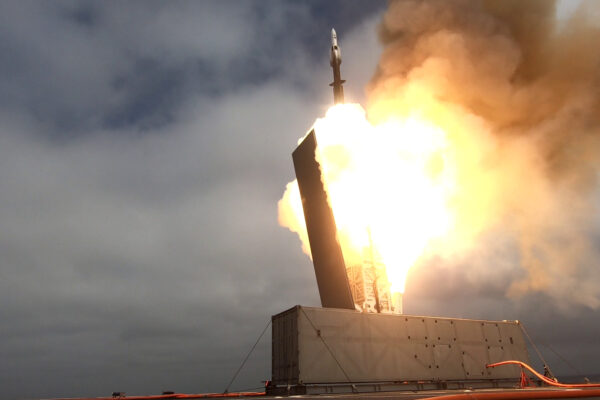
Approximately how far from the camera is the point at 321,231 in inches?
954

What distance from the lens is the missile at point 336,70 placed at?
3209cm

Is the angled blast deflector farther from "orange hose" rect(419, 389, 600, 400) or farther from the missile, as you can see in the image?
"orange hose" rect(419, 389, 600, 400)

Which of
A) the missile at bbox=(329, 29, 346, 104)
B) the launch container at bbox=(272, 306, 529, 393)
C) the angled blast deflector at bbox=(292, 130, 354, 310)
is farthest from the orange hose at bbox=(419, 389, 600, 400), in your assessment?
the missile at bbox=(329, 29, 346, 104)

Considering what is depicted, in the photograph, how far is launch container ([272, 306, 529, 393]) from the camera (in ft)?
58.7

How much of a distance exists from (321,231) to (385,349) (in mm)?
7537

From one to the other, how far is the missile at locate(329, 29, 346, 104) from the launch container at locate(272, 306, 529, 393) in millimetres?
17998

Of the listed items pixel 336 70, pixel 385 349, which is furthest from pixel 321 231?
pixel 336 70

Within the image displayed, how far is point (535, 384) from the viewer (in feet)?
73.0

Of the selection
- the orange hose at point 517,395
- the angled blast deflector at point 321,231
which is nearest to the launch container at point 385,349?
the angled blast deflector at point 321,231

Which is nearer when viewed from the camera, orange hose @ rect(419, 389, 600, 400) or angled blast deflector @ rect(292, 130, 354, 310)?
orange hose @ rect(419, 389, 600, 400)

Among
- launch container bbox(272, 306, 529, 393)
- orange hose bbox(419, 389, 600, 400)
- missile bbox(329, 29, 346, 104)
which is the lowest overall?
orange hose bbox(419, 389, 600, 400)

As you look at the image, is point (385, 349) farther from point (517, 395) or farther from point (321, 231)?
point (517, 395)

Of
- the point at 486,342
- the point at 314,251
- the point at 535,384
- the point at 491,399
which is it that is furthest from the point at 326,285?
the point at 491,399

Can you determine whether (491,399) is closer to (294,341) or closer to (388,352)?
(294,341)
